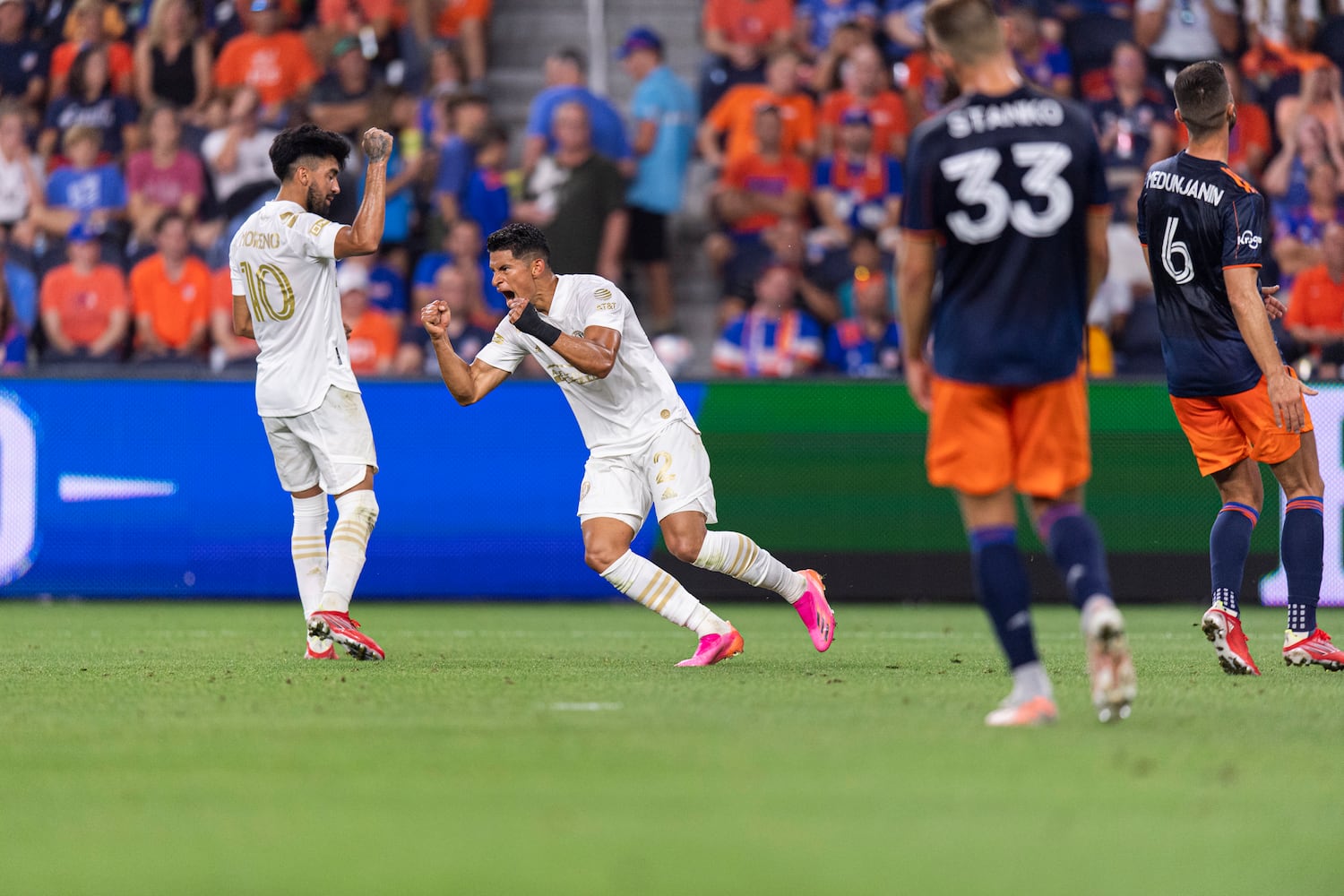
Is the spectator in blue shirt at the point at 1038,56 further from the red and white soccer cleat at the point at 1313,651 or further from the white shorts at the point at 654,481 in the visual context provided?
the red and white soccer cleat at the point at 1313,651

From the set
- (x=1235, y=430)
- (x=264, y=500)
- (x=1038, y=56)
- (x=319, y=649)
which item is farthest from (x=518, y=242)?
(x=1038, y=56)

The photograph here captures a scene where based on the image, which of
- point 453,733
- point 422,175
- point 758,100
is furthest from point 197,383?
point 453,733

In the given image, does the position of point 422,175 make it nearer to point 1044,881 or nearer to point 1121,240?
point 1121,240

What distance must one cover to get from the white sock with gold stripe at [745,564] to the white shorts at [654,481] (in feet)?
0.62

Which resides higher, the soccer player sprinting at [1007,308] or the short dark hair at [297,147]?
the short dark hair at [297,147]

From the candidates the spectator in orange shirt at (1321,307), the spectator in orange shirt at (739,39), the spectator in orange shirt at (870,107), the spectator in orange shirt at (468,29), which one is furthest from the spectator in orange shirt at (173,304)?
the spectator in orange shirt at (1321,307)

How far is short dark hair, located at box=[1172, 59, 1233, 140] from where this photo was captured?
7.16 meters

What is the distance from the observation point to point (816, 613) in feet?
25.7

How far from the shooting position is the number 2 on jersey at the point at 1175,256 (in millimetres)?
7305

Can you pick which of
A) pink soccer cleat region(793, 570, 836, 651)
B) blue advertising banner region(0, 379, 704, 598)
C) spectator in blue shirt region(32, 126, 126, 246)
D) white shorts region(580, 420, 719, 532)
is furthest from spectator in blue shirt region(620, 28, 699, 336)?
pink soccer cleat region(793, 570, 836, 651)

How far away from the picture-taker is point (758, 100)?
15.3 meters

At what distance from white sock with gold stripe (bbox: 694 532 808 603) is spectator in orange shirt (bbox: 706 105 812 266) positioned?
723cm

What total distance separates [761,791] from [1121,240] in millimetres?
10847

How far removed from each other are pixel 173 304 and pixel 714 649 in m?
8.11
